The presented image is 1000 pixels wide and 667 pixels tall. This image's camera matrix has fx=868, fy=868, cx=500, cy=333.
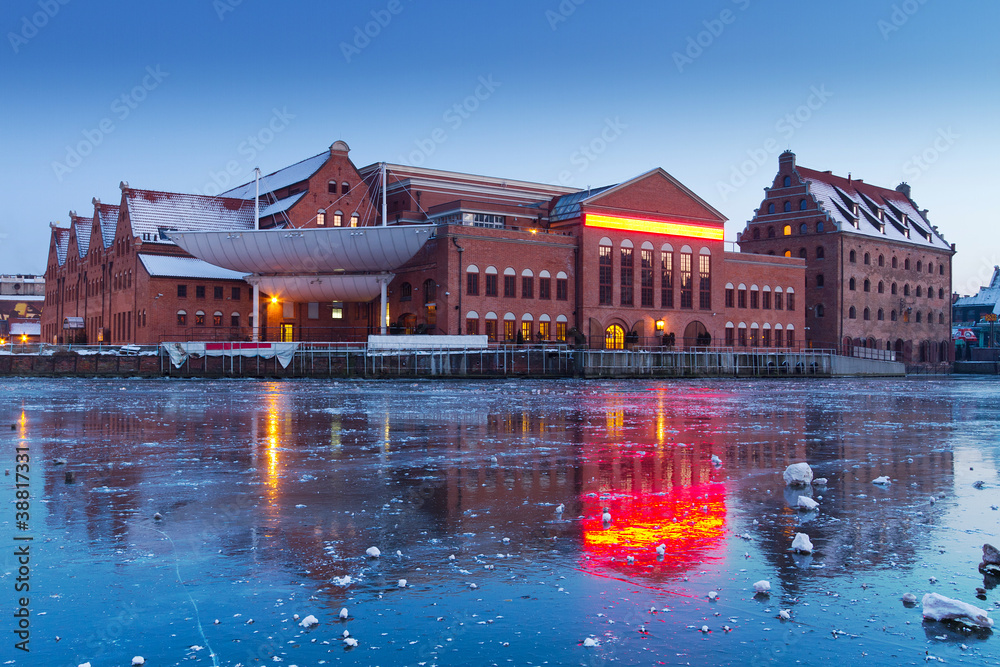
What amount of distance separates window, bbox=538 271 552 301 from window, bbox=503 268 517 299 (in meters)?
2.37

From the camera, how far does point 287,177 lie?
77438mm

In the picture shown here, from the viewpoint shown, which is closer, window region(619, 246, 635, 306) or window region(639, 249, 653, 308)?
window region(619, 246, 635, 306)

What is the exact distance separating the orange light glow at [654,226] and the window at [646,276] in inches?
72.1

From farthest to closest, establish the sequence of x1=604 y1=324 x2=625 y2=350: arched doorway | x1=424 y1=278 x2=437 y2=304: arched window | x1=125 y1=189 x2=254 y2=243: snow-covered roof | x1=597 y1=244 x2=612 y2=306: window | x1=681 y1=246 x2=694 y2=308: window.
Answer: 1. x1=681 y1=246 x2=694 y2=308: window
2. x1=125 y1=189 x2=254 y2=243: snow-covered roof
3. x1=604 y1=324 x2=625 y2=350: arched doorway
4. x1=597 y1=244 x2=612 y2=306: window
5. x1=424 y1=278 x2=437 y2=304: arched window

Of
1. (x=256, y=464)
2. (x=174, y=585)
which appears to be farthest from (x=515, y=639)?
(x=256, y=464)

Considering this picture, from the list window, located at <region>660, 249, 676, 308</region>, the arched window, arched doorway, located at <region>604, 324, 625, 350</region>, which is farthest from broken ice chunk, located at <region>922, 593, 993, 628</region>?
window, located at <region>660, 249, 676, 308</region>

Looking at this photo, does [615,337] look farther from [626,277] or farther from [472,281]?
[472,281]

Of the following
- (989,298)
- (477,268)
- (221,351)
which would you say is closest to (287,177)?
(477,268)

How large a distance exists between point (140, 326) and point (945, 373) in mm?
82917

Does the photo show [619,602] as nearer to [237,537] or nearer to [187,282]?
[237,537]

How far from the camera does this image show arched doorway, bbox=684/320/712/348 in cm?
7438

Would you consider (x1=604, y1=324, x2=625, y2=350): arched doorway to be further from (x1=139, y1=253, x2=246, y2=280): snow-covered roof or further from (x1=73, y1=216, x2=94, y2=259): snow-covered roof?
(x1=73, y1=216, x2=94, y2=259): snow-covered roof

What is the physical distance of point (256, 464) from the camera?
1457 cm

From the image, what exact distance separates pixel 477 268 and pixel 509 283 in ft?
10.3
